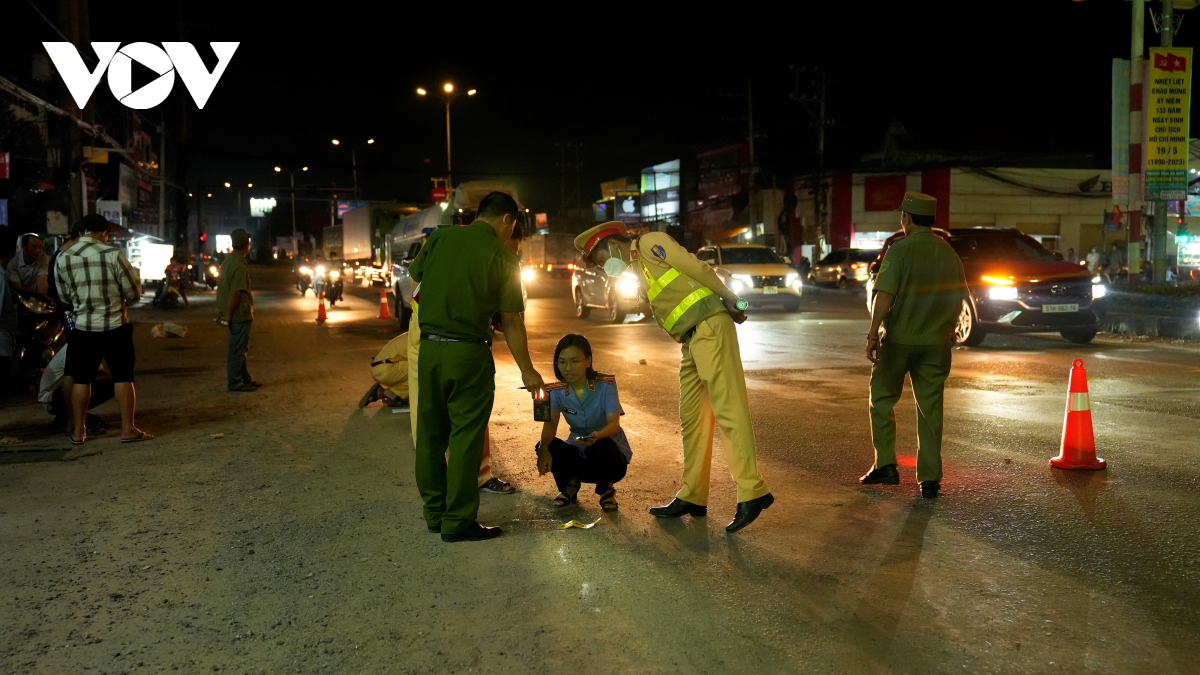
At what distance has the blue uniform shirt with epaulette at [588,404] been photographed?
5.98 meters

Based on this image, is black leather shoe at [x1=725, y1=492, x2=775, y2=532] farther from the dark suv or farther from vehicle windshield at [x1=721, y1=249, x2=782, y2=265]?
vehicle windshield at [x1=721, y1=249, x2=782, y2=265]

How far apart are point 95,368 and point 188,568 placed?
393cm

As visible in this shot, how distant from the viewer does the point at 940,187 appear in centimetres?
5016

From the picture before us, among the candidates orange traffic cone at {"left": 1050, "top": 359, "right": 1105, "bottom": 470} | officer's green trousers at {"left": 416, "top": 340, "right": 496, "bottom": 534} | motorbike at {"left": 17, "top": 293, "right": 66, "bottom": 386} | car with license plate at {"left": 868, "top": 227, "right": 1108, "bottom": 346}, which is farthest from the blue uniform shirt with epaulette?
car with license plate at {"left": 868, "top": 227, "right": 1108, "bottom": 346}

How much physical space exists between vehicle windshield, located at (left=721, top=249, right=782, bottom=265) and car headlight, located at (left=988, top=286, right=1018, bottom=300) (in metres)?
10.1

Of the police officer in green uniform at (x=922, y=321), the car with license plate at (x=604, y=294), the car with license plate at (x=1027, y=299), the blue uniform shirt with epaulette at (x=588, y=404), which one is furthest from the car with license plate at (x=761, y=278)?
the blue uniform shirt with epaulette at (x=588, y=404)

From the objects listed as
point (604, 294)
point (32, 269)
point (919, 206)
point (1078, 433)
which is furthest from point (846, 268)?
point (919, 206)

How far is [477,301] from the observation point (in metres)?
5.27

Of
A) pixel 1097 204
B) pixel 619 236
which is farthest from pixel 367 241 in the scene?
pixel 619 236

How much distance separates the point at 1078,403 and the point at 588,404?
3407mm

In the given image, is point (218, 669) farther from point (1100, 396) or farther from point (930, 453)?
point (1100, 396)

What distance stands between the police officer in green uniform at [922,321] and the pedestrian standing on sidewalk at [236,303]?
302 inches

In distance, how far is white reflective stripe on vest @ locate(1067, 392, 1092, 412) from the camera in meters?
6.92

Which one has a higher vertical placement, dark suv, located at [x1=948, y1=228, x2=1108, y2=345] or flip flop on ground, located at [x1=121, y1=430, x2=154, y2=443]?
dark suv, located at [x1=948, y1=228, x2=1108, y2=345]
